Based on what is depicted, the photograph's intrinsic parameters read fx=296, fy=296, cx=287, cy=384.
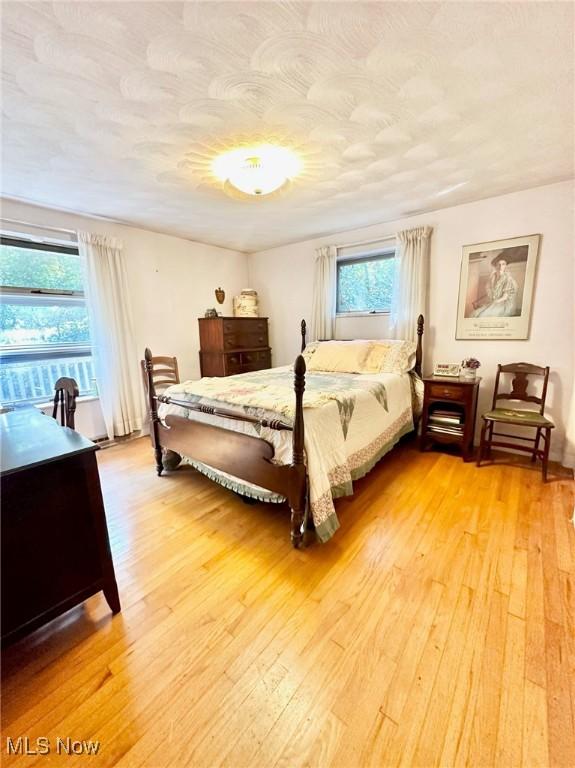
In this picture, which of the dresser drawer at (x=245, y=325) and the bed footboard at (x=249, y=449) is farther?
the dresser drawer at (x=245, y=325)

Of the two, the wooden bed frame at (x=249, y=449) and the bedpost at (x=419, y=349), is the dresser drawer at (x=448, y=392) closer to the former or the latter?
the bedpost at (x=419, y=349)

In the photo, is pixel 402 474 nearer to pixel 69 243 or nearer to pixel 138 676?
pixel 138 676

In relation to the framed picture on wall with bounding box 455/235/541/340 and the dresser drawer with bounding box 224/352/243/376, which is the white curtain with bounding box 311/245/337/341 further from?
the framed picture on wall with bounding box 455/235/541/340

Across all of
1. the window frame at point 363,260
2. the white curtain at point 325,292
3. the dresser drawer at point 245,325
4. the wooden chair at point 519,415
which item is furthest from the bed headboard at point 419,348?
the dresser drawer at point 245,325

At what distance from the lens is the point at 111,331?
3178mm

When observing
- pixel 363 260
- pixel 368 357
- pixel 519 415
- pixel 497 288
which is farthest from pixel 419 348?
pixel 363 260

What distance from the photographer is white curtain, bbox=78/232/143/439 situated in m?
3.03

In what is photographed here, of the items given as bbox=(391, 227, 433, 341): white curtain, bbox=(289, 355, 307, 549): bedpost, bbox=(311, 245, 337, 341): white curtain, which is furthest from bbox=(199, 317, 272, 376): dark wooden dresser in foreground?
bbox=(289, 355, 307, 549): bedpost

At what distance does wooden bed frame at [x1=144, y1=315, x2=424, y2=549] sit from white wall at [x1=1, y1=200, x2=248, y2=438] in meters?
1.44

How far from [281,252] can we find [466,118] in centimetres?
288

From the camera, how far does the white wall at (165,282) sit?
3123 millimetres

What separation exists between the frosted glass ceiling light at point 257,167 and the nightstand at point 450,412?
211cm

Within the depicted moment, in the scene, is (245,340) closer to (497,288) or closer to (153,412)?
(153,412)

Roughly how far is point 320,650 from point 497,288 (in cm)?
311
